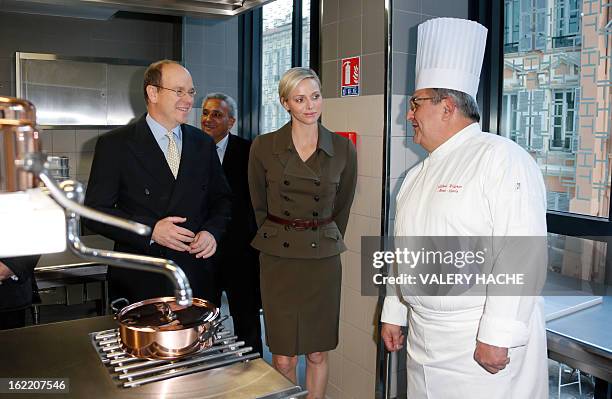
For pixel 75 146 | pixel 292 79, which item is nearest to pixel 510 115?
pixel 292 79

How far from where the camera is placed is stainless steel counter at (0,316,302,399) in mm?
1168

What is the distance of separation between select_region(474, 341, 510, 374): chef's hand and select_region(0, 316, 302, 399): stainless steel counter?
66 centimetres

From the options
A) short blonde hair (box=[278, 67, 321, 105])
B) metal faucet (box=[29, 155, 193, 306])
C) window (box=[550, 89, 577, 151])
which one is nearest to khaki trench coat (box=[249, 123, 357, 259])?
short blonde hair (box=[278, 67, 321, 105])

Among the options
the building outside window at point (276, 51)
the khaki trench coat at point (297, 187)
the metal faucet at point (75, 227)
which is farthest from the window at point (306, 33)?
the metal faucet at point (75, 227)

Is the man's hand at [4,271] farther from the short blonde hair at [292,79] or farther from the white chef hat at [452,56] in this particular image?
the white chef hat at [452,56]

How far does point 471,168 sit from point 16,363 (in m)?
1.27

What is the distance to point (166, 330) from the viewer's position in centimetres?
125

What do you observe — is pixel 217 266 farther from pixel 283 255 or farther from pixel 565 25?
pixel 565 25

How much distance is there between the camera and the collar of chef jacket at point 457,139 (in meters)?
1.77

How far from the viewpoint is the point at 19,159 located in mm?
703

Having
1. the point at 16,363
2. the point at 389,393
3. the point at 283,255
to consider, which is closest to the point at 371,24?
the point at 283,255

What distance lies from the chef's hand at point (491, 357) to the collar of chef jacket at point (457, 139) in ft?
1.88

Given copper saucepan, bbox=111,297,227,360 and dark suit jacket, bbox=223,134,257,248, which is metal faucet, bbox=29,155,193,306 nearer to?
copper saucepan, bbox=111,297,227,360

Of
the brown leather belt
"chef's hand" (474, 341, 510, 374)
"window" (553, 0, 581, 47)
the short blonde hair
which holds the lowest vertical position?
"chef's hand" (474, 341, 510, 374)
